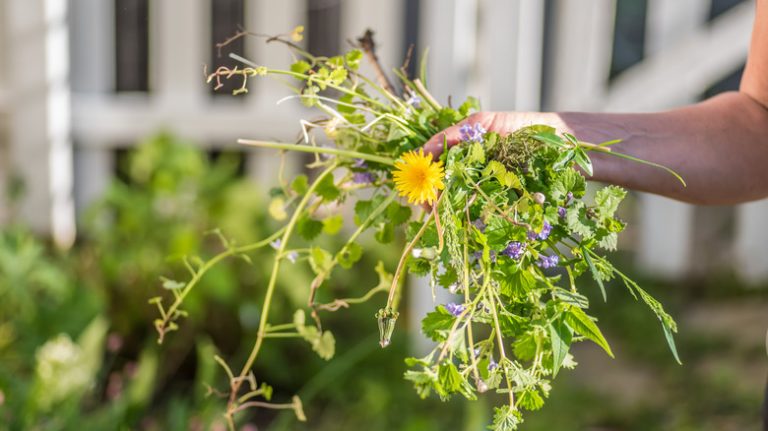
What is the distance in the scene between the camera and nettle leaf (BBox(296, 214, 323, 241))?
4.47ft

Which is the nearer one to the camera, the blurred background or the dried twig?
the dried twig

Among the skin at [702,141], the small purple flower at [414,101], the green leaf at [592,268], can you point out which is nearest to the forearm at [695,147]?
the skin at [702,141]

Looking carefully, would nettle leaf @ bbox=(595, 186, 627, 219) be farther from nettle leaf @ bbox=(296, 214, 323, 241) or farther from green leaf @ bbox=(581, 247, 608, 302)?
nettle leaf @ bbox=(296, 214, 323, 241)

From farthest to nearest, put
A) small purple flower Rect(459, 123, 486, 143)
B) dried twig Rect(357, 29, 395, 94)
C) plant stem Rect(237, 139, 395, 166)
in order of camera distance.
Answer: dried twig Rect(357, 29, 395, 94) < plant stem Rect(237, 139, 395, 166) < small purple flower Rect(459, 123, 486, 143)

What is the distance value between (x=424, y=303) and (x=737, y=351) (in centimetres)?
129

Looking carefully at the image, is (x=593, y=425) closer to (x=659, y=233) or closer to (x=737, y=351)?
(x=737, y=351)

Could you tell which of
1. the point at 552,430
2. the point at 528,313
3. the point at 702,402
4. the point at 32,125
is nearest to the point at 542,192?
the point at 528,313

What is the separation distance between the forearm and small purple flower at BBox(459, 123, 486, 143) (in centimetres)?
22

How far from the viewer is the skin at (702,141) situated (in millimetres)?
1339

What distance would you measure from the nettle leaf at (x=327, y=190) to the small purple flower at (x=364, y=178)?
37 mm

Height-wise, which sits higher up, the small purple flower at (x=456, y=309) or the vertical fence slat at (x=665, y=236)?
the small purple flower at (x=456, y=309)

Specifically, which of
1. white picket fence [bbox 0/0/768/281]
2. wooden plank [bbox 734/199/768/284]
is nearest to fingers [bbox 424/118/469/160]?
white picket fence [bbox 0/0/768/281]

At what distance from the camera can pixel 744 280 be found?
4.40m

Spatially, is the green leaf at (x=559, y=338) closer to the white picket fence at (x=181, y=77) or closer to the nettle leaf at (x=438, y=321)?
the nettle leaf at (x=438, y=321)
